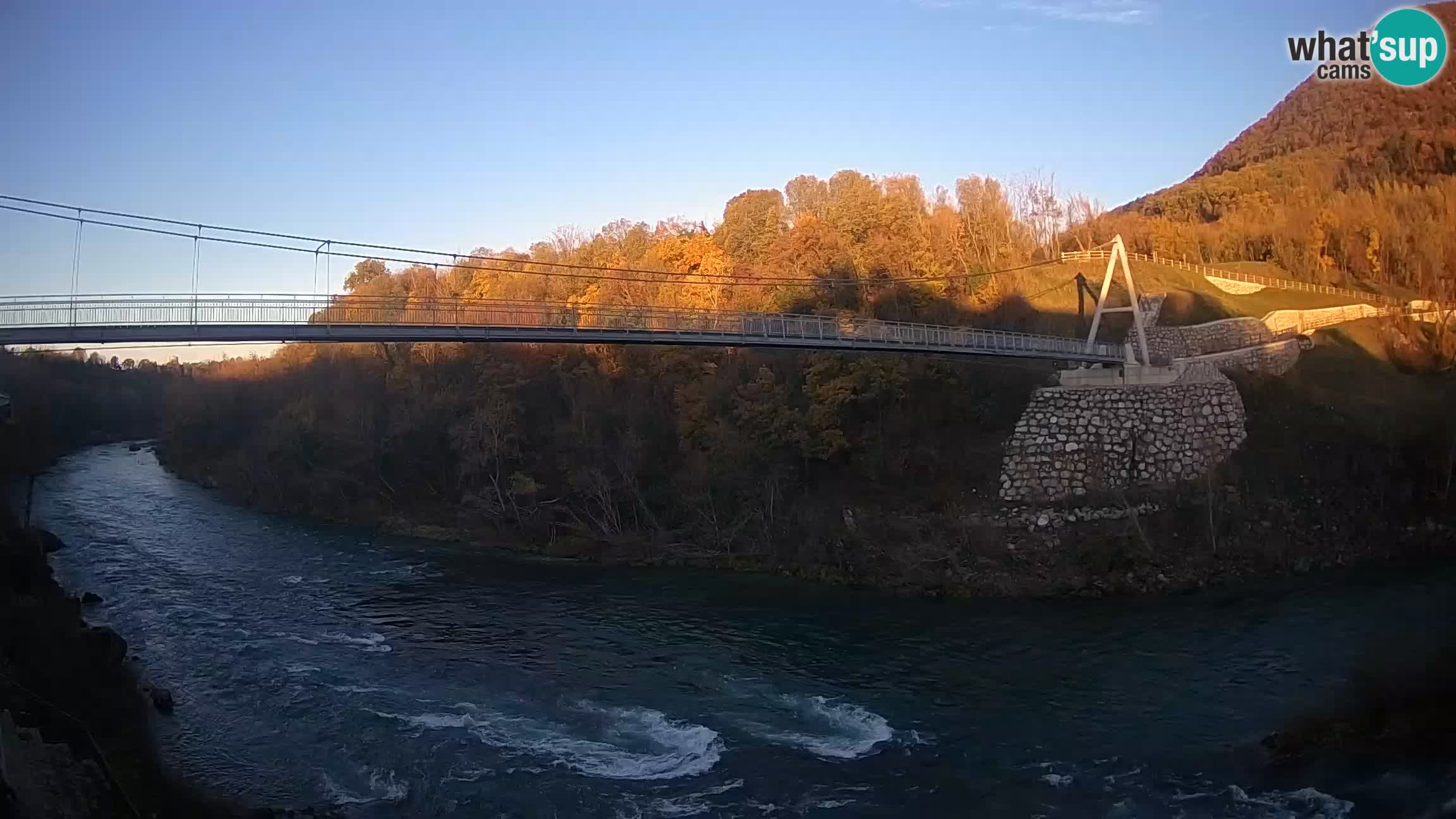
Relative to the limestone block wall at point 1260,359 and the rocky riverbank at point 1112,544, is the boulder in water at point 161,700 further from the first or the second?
the limestone block wall at point 1260,359

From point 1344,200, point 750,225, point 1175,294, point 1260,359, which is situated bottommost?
point 1260,359

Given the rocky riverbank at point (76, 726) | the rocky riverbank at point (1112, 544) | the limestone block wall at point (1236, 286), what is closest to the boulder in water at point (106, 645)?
the rocky riverbank at point (76, 726)

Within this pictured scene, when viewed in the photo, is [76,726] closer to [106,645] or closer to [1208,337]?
[106,645]

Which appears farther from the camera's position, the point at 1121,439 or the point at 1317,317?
the point at 1317,317

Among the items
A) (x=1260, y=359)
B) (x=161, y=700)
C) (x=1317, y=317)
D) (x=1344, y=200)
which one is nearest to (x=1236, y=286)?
(x=1317, y=317)

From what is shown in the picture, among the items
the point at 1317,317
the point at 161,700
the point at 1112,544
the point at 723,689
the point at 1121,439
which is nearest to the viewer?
the point at 161,700

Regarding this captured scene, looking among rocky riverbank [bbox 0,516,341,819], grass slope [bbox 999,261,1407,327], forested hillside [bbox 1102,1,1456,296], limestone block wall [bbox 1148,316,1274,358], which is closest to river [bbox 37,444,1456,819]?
rocky riverbank [bbox 0,516,341,819]
